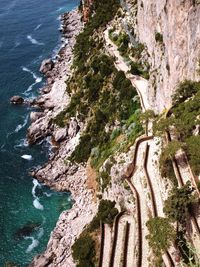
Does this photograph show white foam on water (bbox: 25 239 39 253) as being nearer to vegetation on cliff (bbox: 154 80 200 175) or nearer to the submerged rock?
the submerged rock

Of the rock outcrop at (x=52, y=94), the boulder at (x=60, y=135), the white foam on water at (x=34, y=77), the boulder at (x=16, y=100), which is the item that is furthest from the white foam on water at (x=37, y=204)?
the white foam on water at (x=34, y=77)

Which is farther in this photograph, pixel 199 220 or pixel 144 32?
pixel 144 32

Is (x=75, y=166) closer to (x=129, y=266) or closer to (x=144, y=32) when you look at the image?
(x=144, y=32)

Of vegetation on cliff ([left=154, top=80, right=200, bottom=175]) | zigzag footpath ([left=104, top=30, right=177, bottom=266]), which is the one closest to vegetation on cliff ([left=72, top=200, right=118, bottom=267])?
zigzag footpath ([left=104, top=30, right=177, bottom=266])

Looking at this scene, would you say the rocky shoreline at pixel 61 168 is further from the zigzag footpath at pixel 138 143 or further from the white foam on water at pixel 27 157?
the zigzag footpath at pixel 138 143

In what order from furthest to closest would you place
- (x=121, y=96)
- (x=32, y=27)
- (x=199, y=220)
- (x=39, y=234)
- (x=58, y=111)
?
(x=32, y=27)
(x=58, y=111)
(x=121, y=96)
(x=39, y=234)
(x=199, y=220)

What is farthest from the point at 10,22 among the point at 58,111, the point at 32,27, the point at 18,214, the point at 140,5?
the point at 18,214

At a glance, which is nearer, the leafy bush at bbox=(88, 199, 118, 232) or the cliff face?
the cliff face

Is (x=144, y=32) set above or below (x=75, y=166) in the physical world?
above
